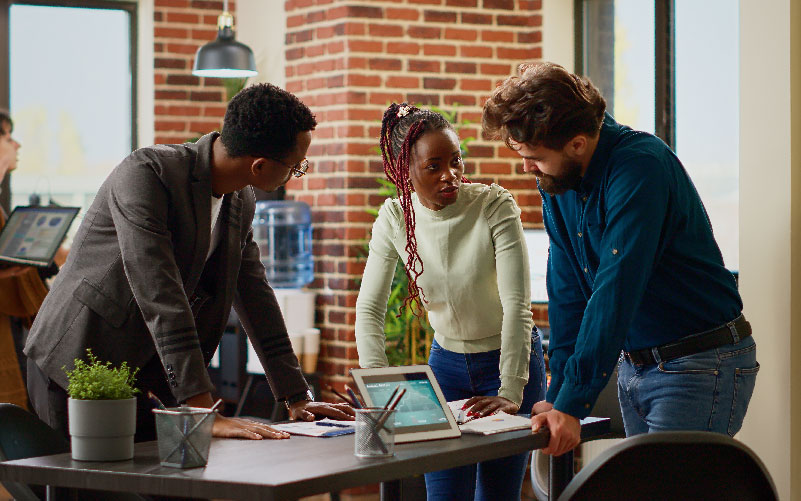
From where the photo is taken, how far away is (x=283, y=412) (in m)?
4.50

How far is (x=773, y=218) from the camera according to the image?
317 cm

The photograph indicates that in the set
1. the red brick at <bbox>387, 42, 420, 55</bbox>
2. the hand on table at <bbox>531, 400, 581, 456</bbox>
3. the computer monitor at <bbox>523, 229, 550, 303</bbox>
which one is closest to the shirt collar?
the hand on table at <bbox>531, 400, 581, 456</bbox>

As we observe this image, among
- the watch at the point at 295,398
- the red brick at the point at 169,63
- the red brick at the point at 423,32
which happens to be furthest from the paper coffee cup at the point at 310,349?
the watch at the point at 295,398

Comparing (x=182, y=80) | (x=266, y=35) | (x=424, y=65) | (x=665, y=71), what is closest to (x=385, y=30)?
(x=424, y=65)

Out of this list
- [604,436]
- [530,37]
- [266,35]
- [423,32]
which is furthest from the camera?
[266,35]

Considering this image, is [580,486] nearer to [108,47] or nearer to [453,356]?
[453,356]

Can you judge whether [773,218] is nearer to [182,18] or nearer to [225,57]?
[225,57]

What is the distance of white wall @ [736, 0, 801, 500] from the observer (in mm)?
3123

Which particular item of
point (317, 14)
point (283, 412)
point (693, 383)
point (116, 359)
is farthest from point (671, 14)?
point (116, 359)

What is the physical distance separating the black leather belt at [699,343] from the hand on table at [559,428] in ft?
0.79

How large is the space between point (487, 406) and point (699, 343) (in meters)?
0.48

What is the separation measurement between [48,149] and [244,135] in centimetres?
446

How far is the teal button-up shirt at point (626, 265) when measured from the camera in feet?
6.71

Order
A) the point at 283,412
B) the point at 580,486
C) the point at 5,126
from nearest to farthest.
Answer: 1. the point at 580,486
2. the point at 283,412
3. the point at 5,126
